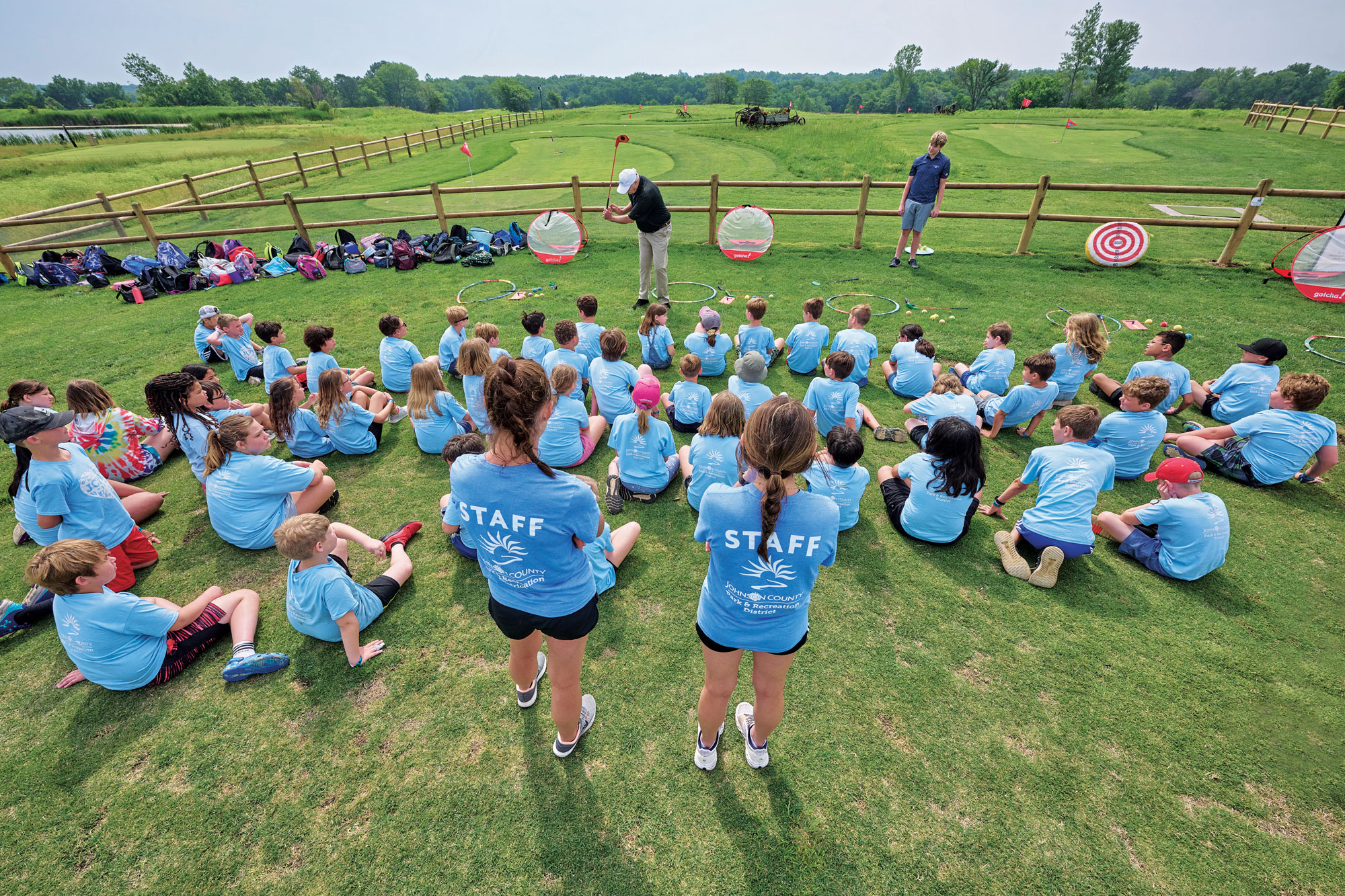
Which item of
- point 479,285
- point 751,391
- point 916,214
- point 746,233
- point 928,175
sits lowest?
point 479,285

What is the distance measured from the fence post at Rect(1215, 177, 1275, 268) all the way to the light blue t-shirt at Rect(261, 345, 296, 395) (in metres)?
16.1

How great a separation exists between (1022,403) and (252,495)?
784 cm

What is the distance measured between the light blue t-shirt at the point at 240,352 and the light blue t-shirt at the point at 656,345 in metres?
5.67

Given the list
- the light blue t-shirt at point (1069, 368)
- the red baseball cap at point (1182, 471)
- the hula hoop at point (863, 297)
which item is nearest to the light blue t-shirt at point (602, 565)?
the red baseball cap at point (1182, 471)

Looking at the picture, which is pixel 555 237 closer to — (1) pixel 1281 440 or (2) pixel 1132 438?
(2) pixel 1132 438

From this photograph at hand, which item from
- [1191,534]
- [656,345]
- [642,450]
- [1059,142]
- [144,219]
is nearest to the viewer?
[1191,534]

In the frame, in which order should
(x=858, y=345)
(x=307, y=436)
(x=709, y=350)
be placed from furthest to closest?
1. (x=709, y=350)
2. (x=858, y=345)
3. (x=307, y=436)

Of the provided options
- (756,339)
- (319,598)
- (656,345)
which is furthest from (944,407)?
(319,598)

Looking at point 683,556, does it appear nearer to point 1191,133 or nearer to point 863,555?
point 863,555

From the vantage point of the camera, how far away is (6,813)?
3119 millimetres

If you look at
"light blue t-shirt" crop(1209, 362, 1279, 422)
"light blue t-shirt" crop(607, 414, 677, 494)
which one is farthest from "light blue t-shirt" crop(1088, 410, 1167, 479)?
"light blue t-shirt" crop(607, 414, 677, 494)

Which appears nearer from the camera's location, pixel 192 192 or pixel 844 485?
pixel 844 485

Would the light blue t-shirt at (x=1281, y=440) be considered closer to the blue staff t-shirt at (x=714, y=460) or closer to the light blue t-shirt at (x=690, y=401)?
the blue staff t-shirt at (x=714, y=460)

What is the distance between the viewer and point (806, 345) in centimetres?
752
